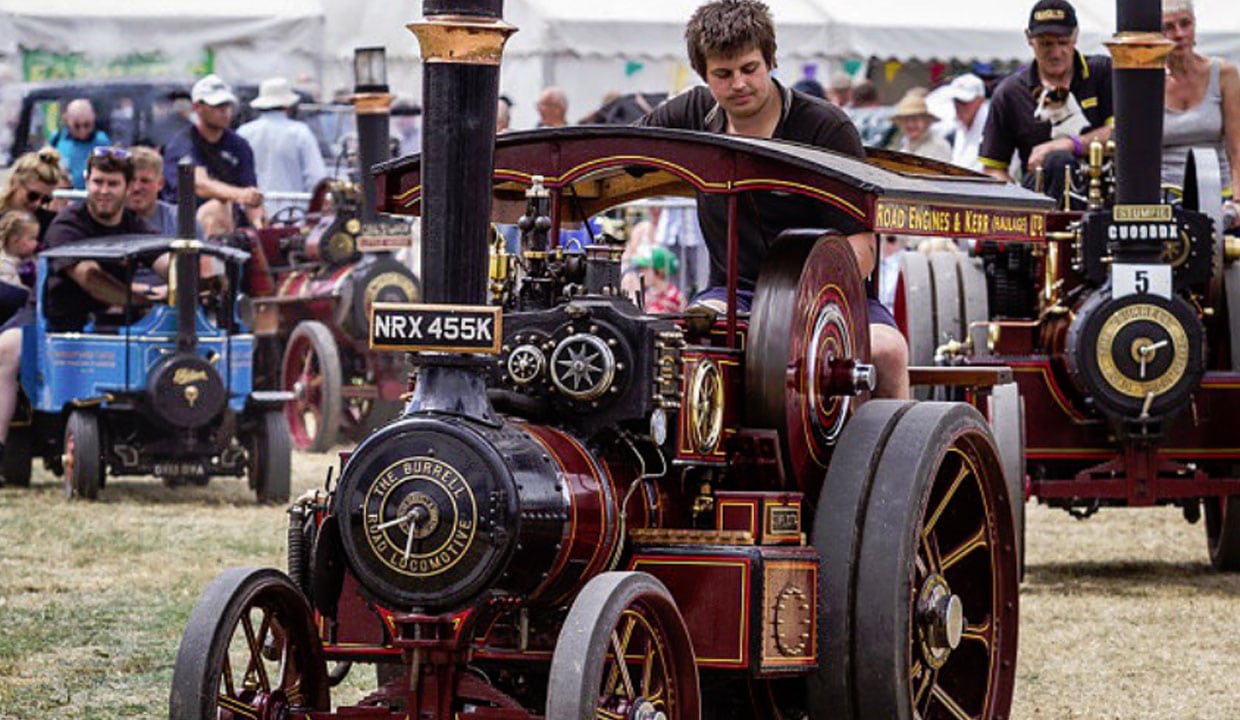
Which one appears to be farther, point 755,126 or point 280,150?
point 280,150

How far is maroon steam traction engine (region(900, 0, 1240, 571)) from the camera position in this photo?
8.87 metres

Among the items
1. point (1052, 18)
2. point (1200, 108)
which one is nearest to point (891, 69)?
point (1200, 108)

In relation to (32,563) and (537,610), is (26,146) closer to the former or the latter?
(32,563)

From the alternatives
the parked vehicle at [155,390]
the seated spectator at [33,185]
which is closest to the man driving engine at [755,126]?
the parked vehicle at [155,390]

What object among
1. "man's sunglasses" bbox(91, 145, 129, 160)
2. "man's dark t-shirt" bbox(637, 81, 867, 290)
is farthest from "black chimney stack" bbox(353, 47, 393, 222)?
"man's dark t-shirt" bbox(637, 81, 867, 290)

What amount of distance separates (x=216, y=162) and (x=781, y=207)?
985 centimetres

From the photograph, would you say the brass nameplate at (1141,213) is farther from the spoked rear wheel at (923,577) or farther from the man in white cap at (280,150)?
the man in white cap at (280,150)

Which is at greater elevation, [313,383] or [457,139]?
[457,139]

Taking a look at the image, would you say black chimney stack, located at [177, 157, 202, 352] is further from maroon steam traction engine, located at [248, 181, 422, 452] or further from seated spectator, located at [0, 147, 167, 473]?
maroon steam traction engine, located at [248, 181, 422, 452]

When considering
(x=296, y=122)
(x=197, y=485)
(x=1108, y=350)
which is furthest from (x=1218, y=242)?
(x=296, y=122)

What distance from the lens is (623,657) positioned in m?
4.57

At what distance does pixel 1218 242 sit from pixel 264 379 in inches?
298

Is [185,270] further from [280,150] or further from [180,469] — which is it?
[280,150]

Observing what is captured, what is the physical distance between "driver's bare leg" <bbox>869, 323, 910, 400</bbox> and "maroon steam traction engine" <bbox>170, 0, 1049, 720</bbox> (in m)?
0.18
